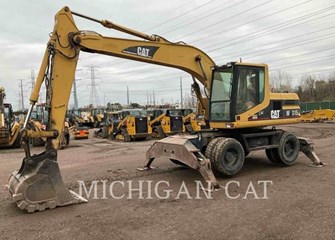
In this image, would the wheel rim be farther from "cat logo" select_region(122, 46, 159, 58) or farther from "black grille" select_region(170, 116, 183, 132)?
"black grille" select_region(170, 116, 183, 132)

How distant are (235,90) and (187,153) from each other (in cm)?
204

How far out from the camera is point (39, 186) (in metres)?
5.58

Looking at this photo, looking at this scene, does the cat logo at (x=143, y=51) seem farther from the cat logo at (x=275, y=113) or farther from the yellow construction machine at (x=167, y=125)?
the yellow construction machine at (x=167, y=125)

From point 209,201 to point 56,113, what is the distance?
10.5 ft

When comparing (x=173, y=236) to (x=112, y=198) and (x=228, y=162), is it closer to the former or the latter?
(x=112, y=198)

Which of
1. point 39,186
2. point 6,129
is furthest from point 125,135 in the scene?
point 39,186

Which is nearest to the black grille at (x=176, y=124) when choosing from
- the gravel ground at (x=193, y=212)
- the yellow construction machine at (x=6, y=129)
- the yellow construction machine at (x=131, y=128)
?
the yellow construction machine at (x=131, y=128)

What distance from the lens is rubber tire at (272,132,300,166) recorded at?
29.0ft

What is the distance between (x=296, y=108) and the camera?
31.0 feet

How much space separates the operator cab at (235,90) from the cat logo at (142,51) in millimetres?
1776

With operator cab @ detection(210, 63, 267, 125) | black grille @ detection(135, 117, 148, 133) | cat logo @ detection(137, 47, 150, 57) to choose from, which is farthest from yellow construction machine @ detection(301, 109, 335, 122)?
cat logo @ detection(137, 47, 150, 57)

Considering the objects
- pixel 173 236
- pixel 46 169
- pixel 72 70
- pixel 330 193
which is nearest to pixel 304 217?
pixel 330 193

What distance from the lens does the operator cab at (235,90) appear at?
805cm

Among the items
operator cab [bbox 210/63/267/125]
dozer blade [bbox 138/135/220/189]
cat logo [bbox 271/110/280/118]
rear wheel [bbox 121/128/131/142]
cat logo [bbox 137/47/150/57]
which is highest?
cat logo [bbox 137/47/150/57]
